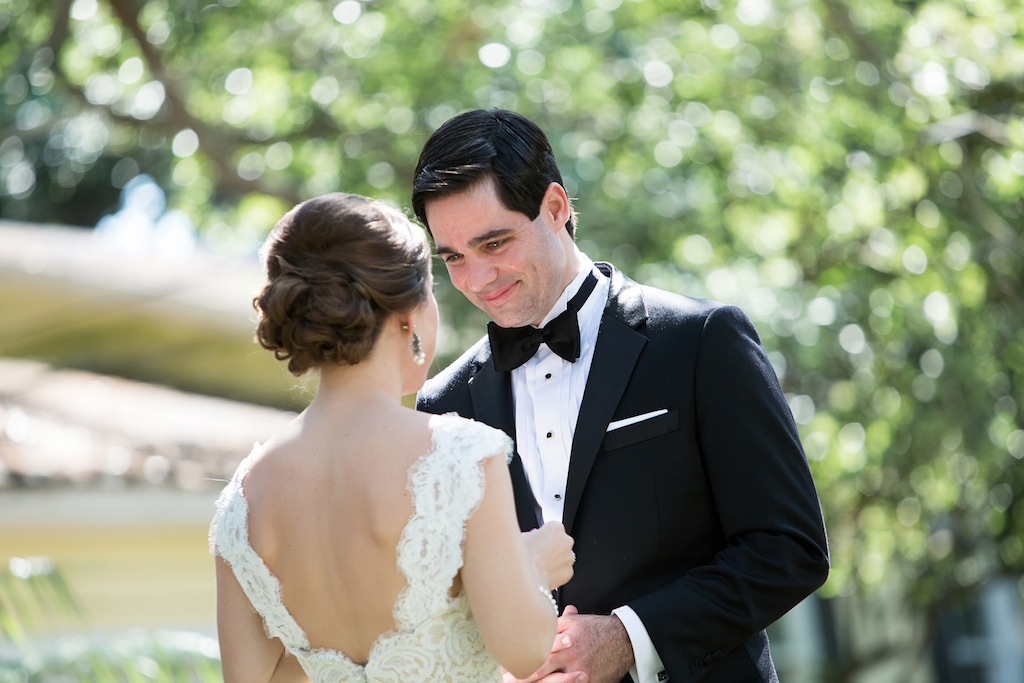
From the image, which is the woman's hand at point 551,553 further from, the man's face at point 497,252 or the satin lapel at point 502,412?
the man's face at point 497,252

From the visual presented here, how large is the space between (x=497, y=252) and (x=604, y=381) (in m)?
0.39

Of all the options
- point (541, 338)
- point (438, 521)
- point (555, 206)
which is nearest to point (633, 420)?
point (541, 338)

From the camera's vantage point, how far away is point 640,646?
105 inches

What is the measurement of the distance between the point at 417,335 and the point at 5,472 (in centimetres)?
486

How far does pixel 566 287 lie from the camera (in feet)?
10.3

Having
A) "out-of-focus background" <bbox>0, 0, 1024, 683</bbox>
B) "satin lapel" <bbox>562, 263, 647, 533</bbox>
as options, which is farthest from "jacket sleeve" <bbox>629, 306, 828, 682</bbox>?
"out-of-focus background" <bbox>0, 0, 1024, 683</bbox>

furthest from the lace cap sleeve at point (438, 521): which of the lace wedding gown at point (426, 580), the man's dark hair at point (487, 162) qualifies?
the man's dark hair at point (487, 162)

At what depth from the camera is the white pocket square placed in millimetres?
2836

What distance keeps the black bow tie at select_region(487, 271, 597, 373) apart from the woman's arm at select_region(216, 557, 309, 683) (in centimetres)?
87

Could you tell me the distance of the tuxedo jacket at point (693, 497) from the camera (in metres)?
2.70

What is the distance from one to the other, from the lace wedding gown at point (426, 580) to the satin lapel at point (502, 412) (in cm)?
48

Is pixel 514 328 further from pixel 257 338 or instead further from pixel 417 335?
pixel 257 338

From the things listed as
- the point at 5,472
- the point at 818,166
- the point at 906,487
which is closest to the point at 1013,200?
the point at 818,166

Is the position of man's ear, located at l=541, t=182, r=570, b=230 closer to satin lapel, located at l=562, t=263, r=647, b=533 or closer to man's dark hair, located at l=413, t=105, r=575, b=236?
man's dark hair, located at l=413, t=105, r=575, b=236
